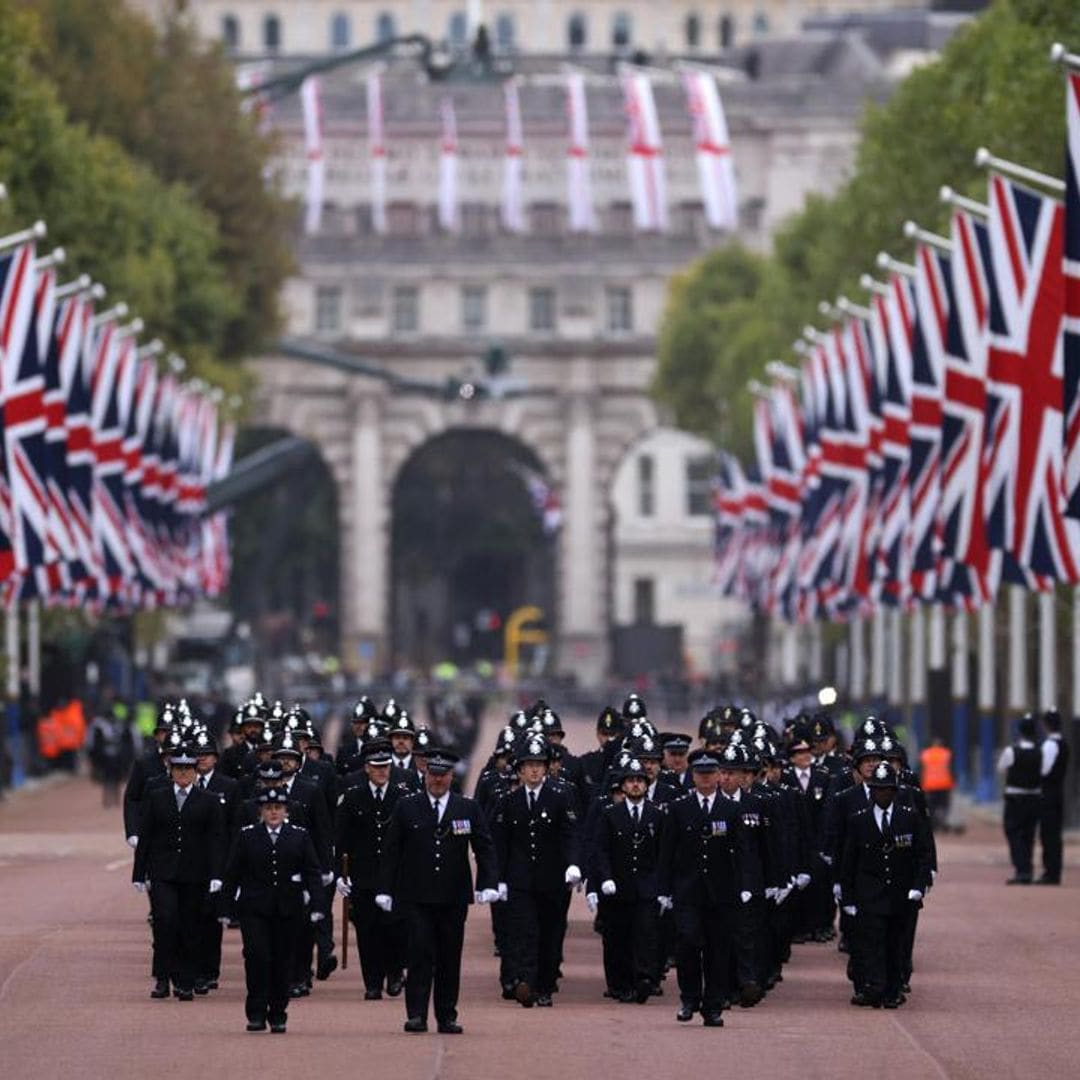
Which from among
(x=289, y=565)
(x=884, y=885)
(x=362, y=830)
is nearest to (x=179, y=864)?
(x=362, y=830)

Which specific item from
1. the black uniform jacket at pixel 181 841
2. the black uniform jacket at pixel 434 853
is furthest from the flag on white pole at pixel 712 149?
the black uniform jacket at pixel 434 853

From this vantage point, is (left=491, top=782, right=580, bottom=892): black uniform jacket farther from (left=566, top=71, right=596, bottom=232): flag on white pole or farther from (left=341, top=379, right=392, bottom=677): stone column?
(left=341, top=379, right=392, bottom=677): stone column

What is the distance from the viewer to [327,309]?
604 ft

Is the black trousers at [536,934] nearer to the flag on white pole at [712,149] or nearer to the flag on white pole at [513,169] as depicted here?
the flag on white pole at [712,149]

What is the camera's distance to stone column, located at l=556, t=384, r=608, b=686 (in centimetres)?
18050

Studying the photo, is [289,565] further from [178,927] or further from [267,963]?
[267,963]

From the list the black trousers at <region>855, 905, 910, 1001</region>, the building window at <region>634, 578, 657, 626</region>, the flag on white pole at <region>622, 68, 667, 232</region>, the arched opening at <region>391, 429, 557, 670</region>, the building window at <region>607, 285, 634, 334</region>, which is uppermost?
the flag on white pole at <region>622, 68, 667, 232</region>

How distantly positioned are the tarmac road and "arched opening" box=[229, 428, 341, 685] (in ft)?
379

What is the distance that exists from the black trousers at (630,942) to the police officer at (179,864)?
3.20 m

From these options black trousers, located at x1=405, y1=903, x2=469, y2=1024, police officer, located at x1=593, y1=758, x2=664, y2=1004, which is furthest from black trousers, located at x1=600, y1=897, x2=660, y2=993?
black trousers, located at x1=405, y1=903, x2=469, y2=1024

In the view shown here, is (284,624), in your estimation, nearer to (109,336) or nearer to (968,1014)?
(109,336)

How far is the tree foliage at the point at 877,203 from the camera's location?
70562mm

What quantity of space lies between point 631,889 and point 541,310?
493ft

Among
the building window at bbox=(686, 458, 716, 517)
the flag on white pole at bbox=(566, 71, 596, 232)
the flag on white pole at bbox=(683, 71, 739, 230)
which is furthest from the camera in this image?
the building window at bbox=(686, 458, 716, 517)
